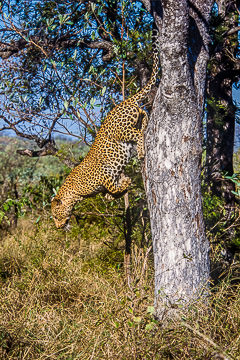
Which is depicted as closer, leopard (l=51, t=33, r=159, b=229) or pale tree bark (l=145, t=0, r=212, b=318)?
pale tree bark (l=145, t=0, r=212, b=318)

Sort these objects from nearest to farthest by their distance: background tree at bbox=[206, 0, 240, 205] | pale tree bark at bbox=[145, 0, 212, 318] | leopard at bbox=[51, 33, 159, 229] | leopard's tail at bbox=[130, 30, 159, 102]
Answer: pale tree bark at bbox=[145, 0, 212, 318] < leopard's tail at bbox=[130, 30, 159, 102] < leopard at bbox=[51, 33, 159, 229] < background tree at bbox=[206, 0, 240, 205]

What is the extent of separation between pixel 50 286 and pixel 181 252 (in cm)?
204

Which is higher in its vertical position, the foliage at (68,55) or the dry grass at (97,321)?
the foliage at (68,55)

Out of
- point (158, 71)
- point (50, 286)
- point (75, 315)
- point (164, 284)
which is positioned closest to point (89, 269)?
point (50, 286)

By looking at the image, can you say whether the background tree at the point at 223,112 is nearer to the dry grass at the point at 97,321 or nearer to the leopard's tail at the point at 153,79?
the leopard's tail at the point at 153,79

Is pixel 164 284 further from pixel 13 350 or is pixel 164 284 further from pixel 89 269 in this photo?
pixel 89 269

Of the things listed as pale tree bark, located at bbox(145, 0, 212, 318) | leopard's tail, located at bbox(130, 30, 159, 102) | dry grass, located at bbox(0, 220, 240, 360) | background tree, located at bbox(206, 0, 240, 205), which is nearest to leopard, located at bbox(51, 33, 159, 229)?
leopard's tail, located at bbox(130, 30, 159, 102)

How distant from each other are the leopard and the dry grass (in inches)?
43.6

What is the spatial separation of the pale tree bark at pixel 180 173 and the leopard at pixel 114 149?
3.19 feet

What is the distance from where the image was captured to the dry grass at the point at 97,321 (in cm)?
325

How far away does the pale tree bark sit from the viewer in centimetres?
386

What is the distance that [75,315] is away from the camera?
463 cm

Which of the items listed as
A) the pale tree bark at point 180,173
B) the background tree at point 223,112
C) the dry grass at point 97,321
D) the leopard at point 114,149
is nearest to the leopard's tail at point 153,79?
the leopard at point 114,149

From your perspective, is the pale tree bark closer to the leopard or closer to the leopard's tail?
the leopard's tail
